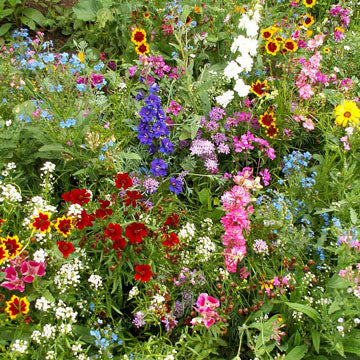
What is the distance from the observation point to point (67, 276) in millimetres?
2295

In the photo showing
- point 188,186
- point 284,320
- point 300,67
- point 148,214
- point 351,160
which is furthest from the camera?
point 300,67

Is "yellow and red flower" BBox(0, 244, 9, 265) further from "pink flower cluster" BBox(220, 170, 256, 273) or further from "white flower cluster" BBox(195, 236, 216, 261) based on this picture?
"pink flower cluster" BBox(220, 170, 256, 273)

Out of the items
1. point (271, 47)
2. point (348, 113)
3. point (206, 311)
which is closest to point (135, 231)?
point (206, 311)

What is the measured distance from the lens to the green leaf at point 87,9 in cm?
425

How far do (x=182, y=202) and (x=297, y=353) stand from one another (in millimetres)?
1261

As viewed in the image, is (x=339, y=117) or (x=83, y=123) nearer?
(x=83, y=123)

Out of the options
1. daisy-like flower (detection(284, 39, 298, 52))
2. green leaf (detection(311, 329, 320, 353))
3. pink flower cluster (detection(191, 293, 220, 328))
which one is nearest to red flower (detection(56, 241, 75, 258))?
pink flower cluster (detection(191, 293, 220, 328))

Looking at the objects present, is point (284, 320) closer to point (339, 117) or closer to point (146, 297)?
point (146, 297)

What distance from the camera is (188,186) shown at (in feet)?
11.2

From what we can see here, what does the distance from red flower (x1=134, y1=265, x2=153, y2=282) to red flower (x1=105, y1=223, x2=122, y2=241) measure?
18 cm

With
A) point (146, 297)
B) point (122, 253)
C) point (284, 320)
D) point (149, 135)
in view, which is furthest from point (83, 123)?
point (284, 320)

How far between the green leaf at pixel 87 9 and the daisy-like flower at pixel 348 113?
2365mm

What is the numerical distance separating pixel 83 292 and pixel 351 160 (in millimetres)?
1974

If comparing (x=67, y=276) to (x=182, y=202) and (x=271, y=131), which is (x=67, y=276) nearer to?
(x=182, y=202)
